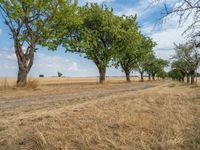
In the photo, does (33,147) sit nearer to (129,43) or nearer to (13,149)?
(13,149)

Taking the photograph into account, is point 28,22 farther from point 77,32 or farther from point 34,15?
point 77,32

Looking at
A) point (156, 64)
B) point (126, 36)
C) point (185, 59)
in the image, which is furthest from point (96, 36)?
point (156, 64)

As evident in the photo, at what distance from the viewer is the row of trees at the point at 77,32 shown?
26.2 meters

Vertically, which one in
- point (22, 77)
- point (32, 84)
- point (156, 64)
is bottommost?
point (32, 84)

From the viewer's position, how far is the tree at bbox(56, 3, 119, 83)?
4309 cm

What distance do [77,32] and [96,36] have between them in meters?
3.03

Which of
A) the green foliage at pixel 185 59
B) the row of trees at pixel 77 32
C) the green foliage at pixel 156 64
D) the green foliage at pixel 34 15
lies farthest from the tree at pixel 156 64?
the green foliage at pixel 34 15

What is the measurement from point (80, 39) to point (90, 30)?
2.07m

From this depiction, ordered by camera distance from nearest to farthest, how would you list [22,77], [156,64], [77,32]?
[22,77] → [77,32] → [156,64]

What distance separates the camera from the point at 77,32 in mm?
44375

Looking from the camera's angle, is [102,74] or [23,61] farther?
[102,74]

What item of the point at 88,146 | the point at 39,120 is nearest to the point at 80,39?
the point at 39,120

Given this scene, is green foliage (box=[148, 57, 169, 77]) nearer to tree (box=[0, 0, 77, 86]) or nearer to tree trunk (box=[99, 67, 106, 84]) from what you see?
tree trunk (box=[99, 67, 106, 84])

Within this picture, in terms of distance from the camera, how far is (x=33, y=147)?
5898mm
